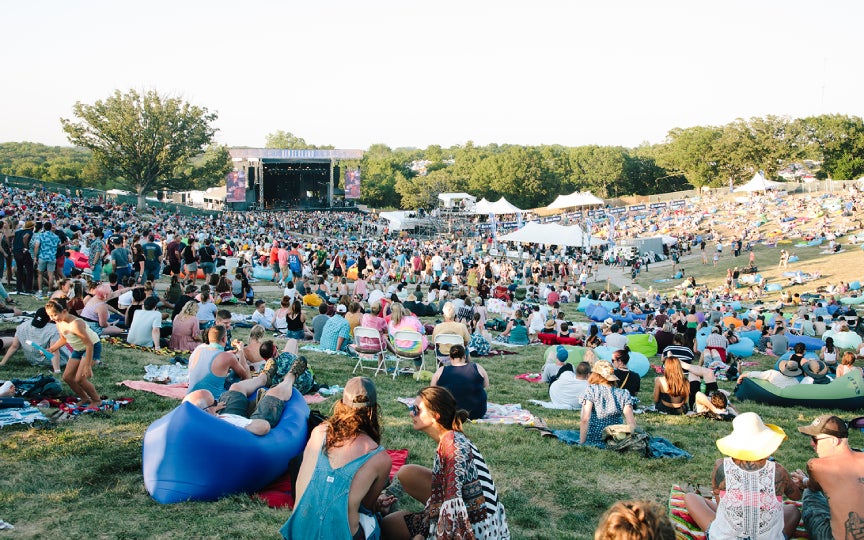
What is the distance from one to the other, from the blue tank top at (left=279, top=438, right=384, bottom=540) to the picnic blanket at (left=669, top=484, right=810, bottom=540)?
1.92m

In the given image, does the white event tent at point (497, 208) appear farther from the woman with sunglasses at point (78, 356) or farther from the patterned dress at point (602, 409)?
the woman with sunglasses at point (78, 356)

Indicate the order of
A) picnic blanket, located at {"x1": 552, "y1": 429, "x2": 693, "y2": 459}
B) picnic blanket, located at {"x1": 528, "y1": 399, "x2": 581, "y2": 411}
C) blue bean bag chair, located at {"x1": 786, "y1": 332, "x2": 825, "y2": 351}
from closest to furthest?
1. picnic blanket, located at {"x1": 552, "y1": 429, "x2": 693, "y2": 459}
2. picnic blanket, located at {"x1": 528, "y1": 399, "x2": 581, "y2": 411}
3. blue bean bag chair, located at {"x1": 786, "y1": 332, "x2": 825, "y2": 351}

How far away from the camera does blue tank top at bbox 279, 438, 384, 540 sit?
311 cm

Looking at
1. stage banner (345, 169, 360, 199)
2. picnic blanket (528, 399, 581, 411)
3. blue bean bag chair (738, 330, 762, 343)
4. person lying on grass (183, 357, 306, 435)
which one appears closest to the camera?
person lying on grass (183, 357, 306, 435)

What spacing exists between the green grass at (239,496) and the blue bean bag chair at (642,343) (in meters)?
4.29

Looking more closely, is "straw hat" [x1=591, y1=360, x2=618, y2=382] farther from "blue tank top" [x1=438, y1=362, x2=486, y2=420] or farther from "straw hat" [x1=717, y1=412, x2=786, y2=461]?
"straw hat" [x1=717, y1=412, x2=786, y2=461]

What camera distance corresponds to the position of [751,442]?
363 centimetres

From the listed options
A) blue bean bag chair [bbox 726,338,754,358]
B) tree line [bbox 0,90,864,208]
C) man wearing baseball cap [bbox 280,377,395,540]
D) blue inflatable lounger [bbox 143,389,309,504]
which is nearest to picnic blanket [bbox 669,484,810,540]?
man wearing baseball cap [bbox 280,377,395,540]

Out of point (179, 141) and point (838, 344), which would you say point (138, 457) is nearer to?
point (838, 344)

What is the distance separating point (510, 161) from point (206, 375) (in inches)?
2725

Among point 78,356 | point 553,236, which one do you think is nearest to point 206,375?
point 78,356

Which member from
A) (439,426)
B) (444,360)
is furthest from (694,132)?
(439,426)

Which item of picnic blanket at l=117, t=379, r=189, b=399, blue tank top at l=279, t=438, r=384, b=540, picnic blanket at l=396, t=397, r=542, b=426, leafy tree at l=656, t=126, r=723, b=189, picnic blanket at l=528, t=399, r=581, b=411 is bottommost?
picnic blanket at l=528, t=399, r=581, b=411

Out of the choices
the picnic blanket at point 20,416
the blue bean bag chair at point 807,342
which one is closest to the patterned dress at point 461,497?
the picnic blanket at point 20,416
